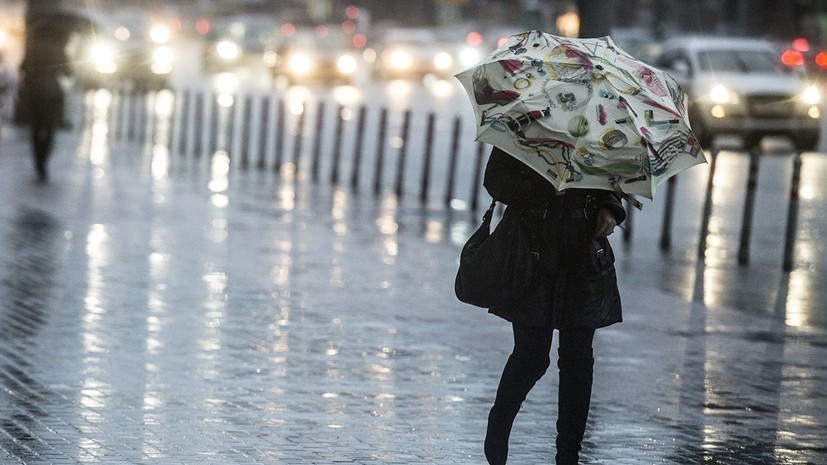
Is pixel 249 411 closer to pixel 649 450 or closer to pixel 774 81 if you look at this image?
pixel 649 450

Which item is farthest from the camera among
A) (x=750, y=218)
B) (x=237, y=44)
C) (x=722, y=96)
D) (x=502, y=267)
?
(x=237, y=44)

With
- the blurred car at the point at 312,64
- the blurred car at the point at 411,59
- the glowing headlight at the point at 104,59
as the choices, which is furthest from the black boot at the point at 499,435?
the blurred car at the point at 411,59

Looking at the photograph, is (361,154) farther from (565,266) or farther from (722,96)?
(565,266)

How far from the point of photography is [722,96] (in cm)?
3019

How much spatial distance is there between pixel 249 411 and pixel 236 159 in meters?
16.2

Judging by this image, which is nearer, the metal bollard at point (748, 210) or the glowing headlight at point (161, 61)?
the metal bollard at point (748, 210)

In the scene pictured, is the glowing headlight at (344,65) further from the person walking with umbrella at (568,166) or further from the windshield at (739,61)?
the person walking with umbrella at (568,166)

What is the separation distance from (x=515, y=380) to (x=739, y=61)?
2594 centimetres

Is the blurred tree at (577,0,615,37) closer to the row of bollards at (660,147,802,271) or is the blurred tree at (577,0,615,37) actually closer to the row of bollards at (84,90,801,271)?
the row of bollards at (84,90,801,271)

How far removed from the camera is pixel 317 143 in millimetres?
22125

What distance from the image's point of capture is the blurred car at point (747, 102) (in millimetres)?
30062

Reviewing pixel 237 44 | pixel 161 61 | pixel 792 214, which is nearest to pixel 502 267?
pixel 792 214

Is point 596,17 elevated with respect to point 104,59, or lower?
elevated

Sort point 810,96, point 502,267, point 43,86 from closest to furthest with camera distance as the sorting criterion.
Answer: point 502,267 → point 43,86 → point 810,96
